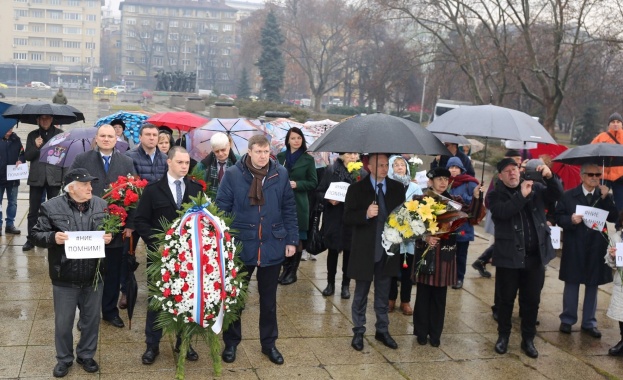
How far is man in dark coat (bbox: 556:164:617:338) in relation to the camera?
25.2ft

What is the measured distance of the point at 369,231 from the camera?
6.76 metres

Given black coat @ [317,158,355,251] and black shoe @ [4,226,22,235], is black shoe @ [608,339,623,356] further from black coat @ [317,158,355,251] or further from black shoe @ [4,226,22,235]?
black shoe @ [4,226,22,235]

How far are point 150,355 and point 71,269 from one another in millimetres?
1031

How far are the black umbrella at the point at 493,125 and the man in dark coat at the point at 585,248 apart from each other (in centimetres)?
94

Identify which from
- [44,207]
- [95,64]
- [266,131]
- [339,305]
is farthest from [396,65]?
[95,64]

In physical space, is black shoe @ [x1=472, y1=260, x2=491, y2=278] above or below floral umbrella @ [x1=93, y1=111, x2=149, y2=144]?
A: below

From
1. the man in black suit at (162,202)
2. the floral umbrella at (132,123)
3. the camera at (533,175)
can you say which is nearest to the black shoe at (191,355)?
the man in black suit at (162,202)

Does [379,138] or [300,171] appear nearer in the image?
[379,138]

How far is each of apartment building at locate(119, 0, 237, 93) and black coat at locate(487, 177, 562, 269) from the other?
104755mm

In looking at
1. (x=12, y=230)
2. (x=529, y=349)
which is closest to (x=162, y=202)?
(x=529, y=349)

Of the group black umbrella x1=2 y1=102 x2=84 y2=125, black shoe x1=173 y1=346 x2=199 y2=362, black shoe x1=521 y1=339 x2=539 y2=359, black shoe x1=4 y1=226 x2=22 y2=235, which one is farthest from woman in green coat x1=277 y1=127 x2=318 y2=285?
black shoe x1=4 y1=226 x2=22 y2=235

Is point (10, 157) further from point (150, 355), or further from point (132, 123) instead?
point (150, 355)

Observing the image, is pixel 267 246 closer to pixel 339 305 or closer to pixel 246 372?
pixel 246 372

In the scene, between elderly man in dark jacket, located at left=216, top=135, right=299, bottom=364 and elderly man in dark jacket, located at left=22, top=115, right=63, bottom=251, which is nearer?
elderly man in dark jacket, located at left=216, top=135, right=299, bottom=364
